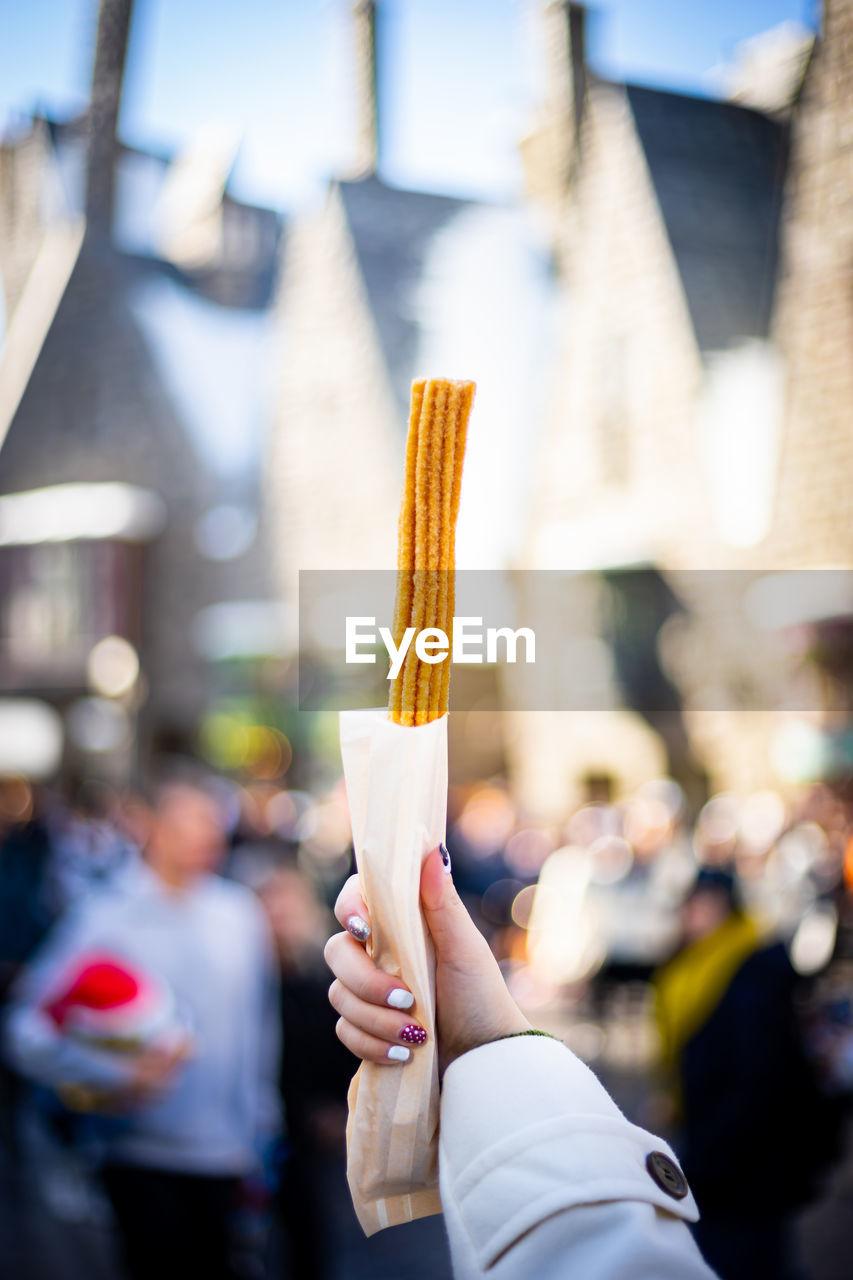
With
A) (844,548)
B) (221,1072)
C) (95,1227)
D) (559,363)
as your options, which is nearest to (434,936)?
(221,1072)

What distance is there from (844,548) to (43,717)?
9380mm

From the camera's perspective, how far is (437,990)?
69 centimetres

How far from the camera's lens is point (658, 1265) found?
1.74 ft

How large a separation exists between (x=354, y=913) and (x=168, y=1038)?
1.30 meters

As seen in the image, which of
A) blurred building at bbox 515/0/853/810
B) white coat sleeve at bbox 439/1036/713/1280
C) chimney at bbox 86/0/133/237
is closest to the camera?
white coat sleeve at bbox 439/1036/713/1280

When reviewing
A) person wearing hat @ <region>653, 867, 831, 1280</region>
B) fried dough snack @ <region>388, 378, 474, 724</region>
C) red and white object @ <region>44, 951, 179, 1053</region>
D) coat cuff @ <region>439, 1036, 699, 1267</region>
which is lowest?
person wearing hat @ <region>653, 867, 831, 1280</region>

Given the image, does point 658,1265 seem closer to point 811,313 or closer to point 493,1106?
point 493,1106

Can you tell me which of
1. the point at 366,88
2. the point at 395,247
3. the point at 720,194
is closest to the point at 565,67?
the point at 366,88

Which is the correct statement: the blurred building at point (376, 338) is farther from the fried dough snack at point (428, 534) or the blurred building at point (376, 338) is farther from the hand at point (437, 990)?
the hand at point (437, 990)

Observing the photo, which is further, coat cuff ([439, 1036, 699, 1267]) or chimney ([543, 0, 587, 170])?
chimney ([543, 0, 587, 170])

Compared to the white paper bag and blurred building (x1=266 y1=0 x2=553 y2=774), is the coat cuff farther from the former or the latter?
blurred building (x1=266 y1=0 x2=553 y2=774)

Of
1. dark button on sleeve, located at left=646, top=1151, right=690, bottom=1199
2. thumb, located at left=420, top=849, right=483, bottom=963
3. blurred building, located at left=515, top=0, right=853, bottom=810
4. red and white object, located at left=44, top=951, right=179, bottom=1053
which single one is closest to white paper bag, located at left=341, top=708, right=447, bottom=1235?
thumb, located at left=420, top=849, right=483, bottom=963

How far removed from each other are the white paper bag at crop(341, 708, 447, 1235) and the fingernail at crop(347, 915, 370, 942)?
0.09 ft

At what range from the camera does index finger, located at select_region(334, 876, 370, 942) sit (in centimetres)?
68
